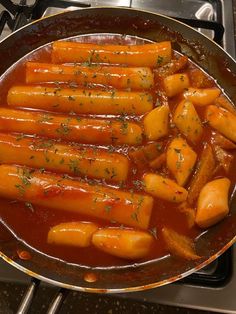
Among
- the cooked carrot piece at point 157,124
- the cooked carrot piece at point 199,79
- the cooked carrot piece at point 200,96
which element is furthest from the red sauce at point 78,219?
the cooked carrot piece at point 199,79

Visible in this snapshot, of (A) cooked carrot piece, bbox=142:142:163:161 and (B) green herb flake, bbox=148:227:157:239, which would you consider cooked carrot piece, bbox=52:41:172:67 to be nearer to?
(A) cooked carrot piece, bbox=142:142:163:161

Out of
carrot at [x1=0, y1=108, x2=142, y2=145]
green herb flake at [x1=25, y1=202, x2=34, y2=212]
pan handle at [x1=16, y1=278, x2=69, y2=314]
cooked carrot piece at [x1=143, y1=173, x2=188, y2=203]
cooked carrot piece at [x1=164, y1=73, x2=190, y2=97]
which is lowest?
pan handle at [x1=16, y1=278, x2=69, y2=314]

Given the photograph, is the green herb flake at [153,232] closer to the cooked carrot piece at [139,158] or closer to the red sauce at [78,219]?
the red sauce at [78,219]

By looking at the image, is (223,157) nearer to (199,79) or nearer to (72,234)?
(199,79)

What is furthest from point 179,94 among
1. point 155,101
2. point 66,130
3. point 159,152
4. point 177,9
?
point 177,9

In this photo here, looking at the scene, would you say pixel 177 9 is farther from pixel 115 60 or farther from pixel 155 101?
pixel 155 101

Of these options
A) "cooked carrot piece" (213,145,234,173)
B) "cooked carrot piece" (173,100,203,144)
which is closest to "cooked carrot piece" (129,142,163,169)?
"cooked carrot piece" (173,100,203,144)

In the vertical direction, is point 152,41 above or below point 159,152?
above
